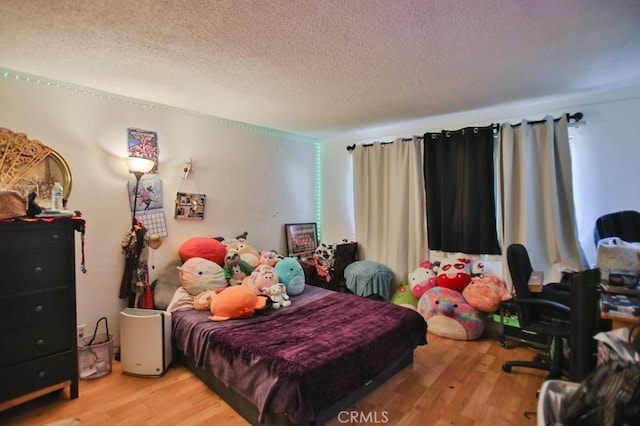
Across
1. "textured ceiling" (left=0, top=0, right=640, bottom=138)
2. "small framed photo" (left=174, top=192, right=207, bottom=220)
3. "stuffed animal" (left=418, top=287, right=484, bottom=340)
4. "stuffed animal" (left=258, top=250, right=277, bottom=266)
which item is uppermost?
"textured ceiling" (left=0, top=0, right=640, bottom=138)

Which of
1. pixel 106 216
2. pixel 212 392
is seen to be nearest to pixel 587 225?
pixel 212 392

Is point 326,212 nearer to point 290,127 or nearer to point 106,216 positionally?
point 290,127

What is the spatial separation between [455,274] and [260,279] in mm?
2000

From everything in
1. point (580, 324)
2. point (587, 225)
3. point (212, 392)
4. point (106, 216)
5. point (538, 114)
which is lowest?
point (212, 392)

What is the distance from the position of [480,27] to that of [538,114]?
5.98ft

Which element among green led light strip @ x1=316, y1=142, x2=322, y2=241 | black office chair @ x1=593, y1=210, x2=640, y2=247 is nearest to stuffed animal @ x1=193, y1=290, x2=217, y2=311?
green led light strip @ x1=316, y1=142, x2=322, y2=241

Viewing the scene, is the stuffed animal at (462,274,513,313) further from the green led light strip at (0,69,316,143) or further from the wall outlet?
the wall outlet

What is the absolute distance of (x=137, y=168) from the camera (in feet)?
8.79

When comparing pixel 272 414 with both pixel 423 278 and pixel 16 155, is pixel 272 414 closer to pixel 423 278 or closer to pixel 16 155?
pixel 423 278

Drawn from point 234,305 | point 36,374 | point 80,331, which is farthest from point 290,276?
point 36,374

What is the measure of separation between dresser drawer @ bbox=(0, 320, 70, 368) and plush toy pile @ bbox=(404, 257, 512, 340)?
3014 mm

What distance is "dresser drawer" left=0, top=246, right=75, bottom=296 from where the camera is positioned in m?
1.83

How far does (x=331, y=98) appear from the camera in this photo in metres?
2.87

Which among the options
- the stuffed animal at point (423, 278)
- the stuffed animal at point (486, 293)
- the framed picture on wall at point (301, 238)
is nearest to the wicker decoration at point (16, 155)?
the framed picture on wall at point (301, 238)
